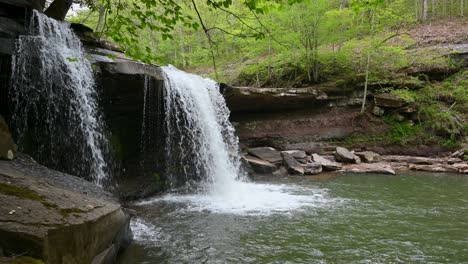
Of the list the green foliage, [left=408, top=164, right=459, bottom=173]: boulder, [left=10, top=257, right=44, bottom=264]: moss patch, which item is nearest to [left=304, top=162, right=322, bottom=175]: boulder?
[left=408, top=164, right=459, bottom=173]: boulder

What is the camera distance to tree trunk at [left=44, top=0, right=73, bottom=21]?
8.19 meters

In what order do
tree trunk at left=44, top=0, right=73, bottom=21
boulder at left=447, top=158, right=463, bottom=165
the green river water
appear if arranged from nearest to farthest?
the green river water, tree trunk at left=44, top=0, right=73, bottom=21, boulder at left=447, top=158, right=463, bottom=165

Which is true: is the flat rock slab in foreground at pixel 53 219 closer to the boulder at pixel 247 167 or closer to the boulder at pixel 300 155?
the boulder at pixel 247 167

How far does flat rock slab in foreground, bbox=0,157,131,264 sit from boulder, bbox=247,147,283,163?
905 cm

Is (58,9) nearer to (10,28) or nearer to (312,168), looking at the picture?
(10,28)

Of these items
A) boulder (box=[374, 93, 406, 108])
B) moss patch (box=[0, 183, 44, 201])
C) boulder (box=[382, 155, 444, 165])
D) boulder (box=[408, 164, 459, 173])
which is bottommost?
boulder (box=[408, 164, 459, 173])

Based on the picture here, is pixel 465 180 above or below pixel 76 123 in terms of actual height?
below

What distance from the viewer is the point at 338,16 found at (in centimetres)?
1570

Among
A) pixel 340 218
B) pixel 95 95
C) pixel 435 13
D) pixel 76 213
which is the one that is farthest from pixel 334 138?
pixel 435 13

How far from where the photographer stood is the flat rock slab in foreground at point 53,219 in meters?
2.68

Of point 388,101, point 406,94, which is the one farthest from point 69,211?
point 388,101

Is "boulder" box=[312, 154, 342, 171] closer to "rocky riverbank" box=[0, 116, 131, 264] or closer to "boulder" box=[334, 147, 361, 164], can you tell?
"boulder" box=[334, 147, 361, 164]

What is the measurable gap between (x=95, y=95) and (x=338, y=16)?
12.1m

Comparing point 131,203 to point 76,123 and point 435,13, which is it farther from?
point 435,13
